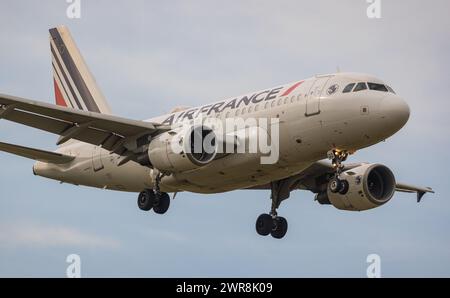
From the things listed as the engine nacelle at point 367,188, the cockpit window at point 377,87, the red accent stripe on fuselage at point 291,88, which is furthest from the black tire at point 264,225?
the cockpit window at point 377,87

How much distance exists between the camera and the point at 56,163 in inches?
2020

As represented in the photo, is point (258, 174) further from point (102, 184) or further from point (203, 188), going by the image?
point (102, 184)

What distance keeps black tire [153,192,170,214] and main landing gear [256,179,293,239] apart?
5765 mm

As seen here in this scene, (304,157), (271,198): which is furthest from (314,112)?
(271,198)

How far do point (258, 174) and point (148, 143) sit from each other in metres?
5.02

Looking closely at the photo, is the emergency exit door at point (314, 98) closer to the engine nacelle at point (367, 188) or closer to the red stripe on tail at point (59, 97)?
the engine nacelle at point (367, 188)

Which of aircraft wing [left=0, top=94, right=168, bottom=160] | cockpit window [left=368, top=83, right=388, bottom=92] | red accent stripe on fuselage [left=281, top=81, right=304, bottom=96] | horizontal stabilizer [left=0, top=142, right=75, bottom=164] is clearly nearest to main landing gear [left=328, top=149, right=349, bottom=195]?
cockpit window [left=368, top=83, right=388, bottom=92]

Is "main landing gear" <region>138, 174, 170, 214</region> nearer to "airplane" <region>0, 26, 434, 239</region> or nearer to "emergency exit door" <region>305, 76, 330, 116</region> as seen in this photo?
"airplane" <region>0, 26, 434, 239</region>

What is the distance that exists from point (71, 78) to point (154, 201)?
15.3 metres

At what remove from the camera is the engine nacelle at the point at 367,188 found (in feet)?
159

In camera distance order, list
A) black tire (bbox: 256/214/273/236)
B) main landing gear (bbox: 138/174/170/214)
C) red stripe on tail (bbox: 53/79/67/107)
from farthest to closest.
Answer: red stripe on tail (bbox: 53/79/67/107)
black tire (bbox: 256/214/273/236)
main landing gear (bbox: 138/174/170/214)

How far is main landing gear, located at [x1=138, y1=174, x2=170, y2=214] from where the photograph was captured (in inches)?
1842

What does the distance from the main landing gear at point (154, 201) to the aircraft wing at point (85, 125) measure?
2.13m
